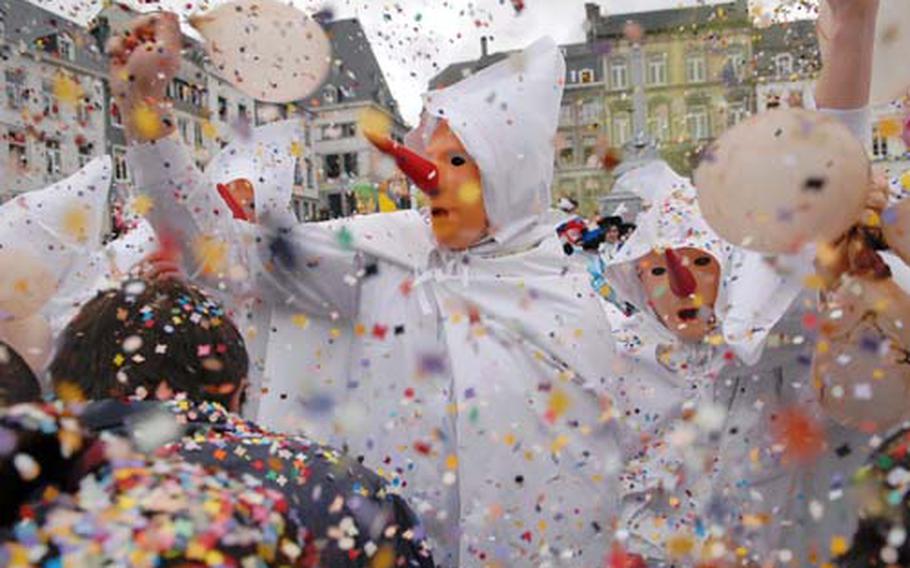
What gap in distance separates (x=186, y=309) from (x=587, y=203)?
8.36 ft

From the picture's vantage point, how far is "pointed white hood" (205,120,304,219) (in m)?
3.31

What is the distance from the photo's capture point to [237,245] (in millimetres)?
2826

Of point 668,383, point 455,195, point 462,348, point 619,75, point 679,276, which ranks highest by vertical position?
point 619,75

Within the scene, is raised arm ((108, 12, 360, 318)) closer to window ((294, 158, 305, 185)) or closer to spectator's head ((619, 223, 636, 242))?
window ((294, 158, 305, 185))

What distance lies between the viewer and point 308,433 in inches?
108

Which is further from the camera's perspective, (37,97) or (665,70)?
(665,70)

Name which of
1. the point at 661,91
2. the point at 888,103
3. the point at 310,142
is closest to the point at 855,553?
→ the point at 888,103

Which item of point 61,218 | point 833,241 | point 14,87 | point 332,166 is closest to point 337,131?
point 332,166

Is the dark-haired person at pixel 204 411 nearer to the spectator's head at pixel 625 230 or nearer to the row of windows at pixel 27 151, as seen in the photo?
the row of windows at pixel 27 151

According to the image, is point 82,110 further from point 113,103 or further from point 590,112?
point 590,112

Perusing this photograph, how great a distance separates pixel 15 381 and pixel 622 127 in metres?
2.55

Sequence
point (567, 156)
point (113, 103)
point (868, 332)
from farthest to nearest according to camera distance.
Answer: point (567, 156) → point (113, 103) → point (868, 332)

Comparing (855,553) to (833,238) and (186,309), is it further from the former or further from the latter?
(186,309)

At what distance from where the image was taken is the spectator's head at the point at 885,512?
1.44m
